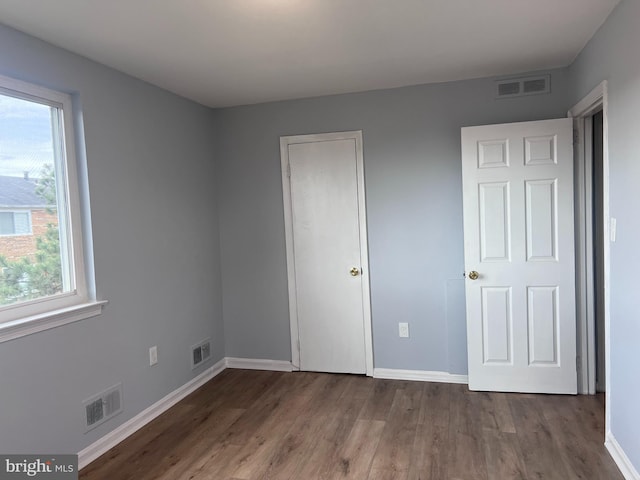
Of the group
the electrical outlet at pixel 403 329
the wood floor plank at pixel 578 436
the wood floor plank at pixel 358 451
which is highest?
the electrical outlet at pixel 403 329

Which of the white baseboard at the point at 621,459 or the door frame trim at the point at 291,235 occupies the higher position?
the door frame trim at the point at 291,235

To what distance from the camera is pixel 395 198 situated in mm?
3711

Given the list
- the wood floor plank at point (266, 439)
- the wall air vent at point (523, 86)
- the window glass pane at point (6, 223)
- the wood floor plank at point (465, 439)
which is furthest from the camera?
the wall air vent at point (523, 86)

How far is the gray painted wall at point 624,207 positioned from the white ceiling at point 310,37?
22 centimetres

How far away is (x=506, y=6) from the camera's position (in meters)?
2.28

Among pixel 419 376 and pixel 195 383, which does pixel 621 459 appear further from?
pixel 195 383

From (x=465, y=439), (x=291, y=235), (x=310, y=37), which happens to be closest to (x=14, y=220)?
(x=310, y=37)

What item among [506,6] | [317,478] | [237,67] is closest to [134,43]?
[237,67]

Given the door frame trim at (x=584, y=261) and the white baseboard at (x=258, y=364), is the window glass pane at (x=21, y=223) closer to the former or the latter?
the white baseboard at (x=258, y=364)

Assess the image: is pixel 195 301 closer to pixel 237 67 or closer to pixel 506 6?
pixel 237 67

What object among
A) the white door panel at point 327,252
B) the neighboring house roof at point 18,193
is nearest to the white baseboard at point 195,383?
the white door panel at point 327,252

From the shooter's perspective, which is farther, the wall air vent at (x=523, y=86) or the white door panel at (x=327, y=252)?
the white door panel at (x=327, y=252)

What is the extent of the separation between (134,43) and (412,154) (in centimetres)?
210

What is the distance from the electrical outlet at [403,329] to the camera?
3.76 m
